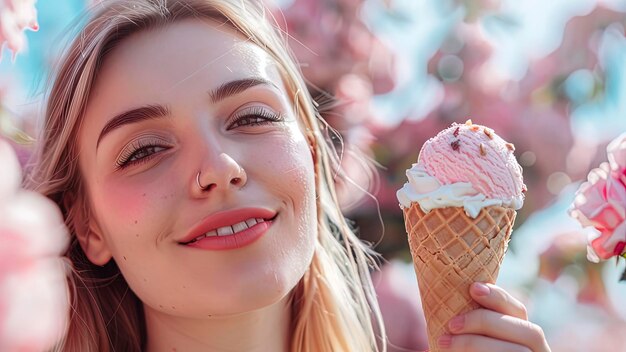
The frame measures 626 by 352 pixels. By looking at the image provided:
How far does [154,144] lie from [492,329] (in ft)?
3.07

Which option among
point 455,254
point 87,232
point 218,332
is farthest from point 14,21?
point 455,254

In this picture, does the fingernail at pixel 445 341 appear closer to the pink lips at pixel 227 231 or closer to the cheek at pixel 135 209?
the pink lips at pixel 227 231

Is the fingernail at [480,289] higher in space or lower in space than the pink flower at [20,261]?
higher

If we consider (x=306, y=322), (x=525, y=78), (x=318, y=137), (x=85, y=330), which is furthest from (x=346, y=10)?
(x=85, y=330)

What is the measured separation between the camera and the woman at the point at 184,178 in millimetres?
2033

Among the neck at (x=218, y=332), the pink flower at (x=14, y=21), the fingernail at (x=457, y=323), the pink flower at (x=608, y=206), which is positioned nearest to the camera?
the pink flower at (x=608, y=206)

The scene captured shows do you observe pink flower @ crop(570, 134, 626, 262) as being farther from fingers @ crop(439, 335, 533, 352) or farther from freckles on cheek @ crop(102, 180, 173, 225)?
freckles on cheek @ crop(102, 180, 173, 225)

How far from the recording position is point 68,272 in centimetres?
240

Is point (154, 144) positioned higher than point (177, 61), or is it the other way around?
point (177, 61)

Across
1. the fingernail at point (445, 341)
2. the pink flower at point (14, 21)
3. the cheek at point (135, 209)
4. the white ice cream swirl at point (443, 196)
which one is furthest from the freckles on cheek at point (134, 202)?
the fingernail at point (445, 341)

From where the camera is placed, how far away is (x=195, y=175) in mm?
2016

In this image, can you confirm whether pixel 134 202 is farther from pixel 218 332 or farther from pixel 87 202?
pixel 218 332

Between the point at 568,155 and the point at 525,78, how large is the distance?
432 millimetres

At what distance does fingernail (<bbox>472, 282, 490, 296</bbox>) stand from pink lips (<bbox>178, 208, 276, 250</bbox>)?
53 cm
